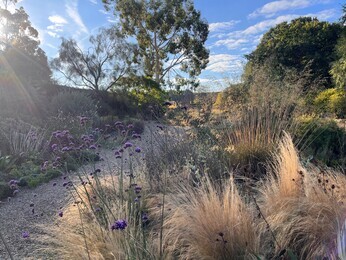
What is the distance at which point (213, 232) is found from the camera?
1814 millimetres

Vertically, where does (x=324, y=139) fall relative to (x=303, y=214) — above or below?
above

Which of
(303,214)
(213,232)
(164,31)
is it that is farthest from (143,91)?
(213,232)

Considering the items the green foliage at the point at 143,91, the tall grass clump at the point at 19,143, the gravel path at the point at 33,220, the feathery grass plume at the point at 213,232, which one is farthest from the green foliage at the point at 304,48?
the feathery grass plume at the point at 213,232

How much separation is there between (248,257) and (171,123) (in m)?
3.00

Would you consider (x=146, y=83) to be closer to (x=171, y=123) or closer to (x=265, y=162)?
(x=171, y=123)

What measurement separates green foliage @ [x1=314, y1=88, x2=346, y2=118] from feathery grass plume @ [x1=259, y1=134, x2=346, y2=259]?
8164mm

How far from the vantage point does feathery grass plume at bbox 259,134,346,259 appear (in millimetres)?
1763

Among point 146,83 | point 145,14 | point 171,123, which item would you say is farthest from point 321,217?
point 145,14

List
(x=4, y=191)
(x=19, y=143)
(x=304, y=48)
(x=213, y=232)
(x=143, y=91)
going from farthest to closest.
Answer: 1. (x=304, y=48)
2. (x=143, y=91)
3. (x=19, y=143)
4. (x=4, y=191)
5. (x=213, y=232)

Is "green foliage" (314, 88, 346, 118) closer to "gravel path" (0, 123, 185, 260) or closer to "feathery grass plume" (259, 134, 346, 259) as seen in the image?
"feathery grass plume" (259, 134, 346, 259)

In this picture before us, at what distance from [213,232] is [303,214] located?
694 mm

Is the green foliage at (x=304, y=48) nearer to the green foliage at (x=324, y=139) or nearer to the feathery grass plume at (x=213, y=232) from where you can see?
the green foliage at (x=324, y=139)

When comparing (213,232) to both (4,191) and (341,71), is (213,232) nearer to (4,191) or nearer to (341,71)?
(4,191)

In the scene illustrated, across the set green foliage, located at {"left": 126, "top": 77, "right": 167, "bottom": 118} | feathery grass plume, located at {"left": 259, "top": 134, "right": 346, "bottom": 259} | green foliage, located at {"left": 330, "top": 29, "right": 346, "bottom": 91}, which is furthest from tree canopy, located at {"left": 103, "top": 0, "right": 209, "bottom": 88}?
feathery grass plume, located at {"left": 259, "top": 134, "right": 346, "bottom": 259}
